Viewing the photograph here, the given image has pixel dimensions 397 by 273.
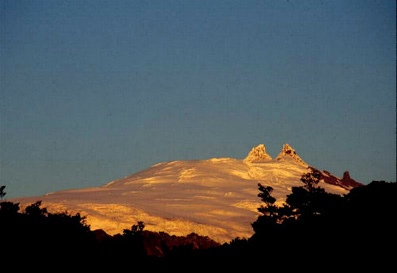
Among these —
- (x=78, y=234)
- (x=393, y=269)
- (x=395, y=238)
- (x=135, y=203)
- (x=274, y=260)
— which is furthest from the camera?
(x=135, y=203)

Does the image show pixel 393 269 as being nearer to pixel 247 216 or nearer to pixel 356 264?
pixel 356 264

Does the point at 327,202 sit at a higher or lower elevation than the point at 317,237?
higher

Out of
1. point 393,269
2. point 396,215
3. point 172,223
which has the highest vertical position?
point 172,223

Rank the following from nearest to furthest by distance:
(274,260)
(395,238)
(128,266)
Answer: (395,238) → (274,260) → (128,266)

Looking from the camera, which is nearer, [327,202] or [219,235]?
[327,202]

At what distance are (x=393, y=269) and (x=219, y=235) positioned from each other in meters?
139

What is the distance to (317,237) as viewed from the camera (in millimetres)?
45500

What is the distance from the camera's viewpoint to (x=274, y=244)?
4797 cm

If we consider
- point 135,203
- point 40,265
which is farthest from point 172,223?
point 40,265

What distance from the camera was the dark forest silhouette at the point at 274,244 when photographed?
40.5 metres

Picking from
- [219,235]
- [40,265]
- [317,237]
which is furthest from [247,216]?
[317,237]

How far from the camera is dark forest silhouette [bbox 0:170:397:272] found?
40531 millimetres

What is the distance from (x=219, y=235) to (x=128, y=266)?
A: 360 ft

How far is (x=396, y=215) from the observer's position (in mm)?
44250
